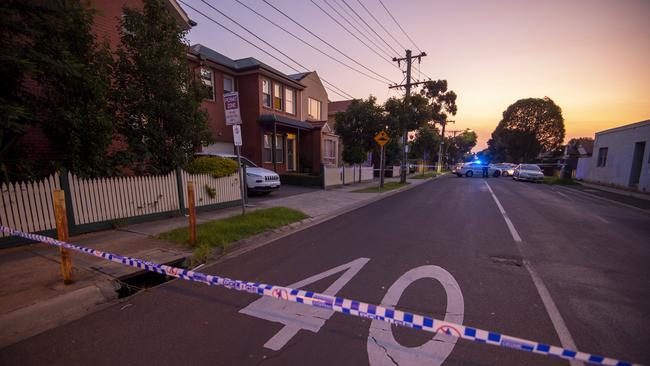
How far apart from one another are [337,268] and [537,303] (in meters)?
2.69

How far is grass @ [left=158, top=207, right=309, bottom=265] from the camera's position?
5374 millimetres

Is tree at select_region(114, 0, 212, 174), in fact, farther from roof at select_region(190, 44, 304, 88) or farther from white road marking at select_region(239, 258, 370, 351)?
roof at select_region(190, 44, 304, 88)

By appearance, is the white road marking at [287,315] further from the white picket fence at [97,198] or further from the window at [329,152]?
the window at [329,152]

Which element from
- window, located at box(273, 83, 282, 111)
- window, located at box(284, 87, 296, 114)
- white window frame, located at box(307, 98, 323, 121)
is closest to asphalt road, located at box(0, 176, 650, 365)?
window, located at box(273, 83, 282, 111)

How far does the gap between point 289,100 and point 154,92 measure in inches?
532

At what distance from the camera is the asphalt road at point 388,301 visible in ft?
8.51

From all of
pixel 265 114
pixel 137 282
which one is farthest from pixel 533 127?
pixel 137 282

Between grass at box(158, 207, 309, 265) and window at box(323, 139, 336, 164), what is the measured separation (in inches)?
612

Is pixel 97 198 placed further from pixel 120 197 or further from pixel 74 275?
pixel 74 275

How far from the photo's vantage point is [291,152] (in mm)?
21094

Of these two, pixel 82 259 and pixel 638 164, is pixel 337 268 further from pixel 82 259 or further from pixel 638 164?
pixel 638 164

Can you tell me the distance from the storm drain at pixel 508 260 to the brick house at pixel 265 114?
13.6 metres

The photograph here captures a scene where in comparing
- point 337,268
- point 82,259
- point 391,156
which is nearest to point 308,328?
point 337,268

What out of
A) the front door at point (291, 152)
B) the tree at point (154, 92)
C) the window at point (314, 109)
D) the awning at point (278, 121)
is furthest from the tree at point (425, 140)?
the tree at point (154, 92)
